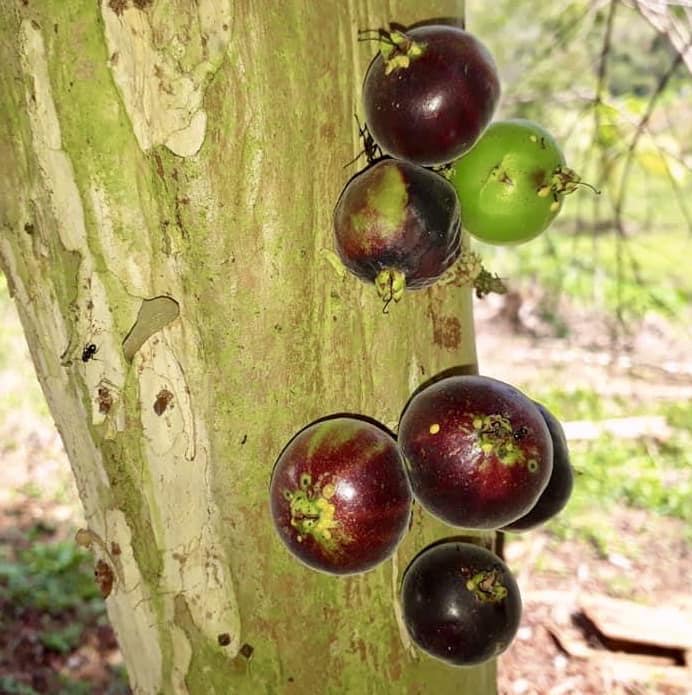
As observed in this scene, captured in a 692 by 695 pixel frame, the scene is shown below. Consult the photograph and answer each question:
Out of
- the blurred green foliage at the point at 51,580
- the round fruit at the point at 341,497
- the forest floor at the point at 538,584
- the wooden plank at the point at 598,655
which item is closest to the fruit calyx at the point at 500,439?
the round fruit at the point at 341,497

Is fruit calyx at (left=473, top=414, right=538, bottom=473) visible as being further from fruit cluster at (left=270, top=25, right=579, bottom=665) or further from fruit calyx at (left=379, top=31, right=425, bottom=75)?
fruit calyx at (left=379, top=31, right=425, bottom=75)

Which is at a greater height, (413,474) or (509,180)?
(509,180)

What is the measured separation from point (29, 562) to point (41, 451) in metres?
1.46

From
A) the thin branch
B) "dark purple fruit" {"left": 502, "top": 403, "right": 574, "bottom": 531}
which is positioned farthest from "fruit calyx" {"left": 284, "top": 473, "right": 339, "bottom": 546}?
the thin branch

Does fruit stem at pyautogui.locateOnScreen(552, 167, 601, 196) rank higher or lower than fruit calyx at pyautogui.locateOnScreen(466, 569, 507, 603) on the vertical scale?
higher

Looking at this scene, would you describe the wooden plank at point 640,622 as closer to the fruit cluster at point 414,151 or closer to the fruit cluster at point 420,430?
the fruit cluster at point 420,430

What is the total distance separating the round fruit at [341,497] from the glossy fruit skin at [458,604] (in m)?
0.14

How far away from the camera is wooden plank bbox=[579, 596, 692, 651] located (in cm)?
373

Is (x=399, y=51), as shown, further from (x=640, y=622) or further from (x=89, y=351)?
(x=640, y=622)

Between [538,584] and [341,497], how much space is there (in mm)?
3629

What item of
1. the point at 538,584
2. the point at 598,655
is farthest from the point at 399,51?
the point at 538,584

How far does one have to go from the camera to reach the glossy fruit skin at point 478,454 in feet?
4.22

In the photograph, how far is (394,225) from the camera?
1.30m

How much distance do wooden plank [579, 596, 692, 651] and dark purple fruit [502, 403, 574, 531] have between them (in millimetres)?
2620
